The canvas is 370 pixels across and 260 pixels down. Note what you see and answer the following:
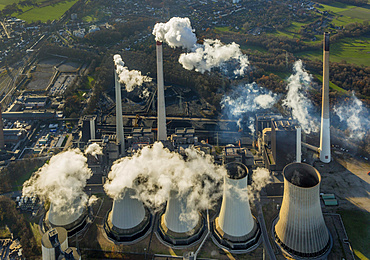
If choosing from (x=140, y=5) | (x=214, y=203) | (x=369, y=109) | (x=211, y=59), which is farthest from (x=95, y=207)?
(x=140, y=5)

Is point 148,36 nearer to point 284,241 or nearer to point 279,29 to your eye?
point 279,29

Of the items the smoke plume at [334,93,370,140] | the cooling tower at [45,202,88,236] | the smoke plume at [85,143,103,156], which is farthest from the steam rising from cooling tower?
the cooling tower at [45,202,88,236]

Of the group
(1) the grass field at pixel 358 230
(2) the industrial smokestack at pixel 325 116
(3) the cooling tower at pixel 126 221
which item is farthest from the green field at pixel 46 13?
(1) the grass field at pixel 358 230

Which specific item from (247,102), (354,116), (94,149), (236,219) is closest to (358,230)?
(236,219)

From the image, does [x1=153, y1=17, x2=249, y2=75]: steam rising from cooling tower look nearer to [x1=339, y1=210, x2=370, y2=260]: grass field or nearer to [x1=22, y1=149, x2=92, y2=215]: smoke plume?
[x1=22, y1=149, x2=92, y2=215]: smoke plume

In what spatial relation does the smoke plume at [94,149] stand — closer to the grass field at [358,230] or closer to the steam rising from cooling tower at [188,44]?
the steam rising from cooling tower at [188,44]

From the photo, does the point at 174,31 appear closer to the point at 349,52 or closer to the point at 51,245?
the point at 51,245
